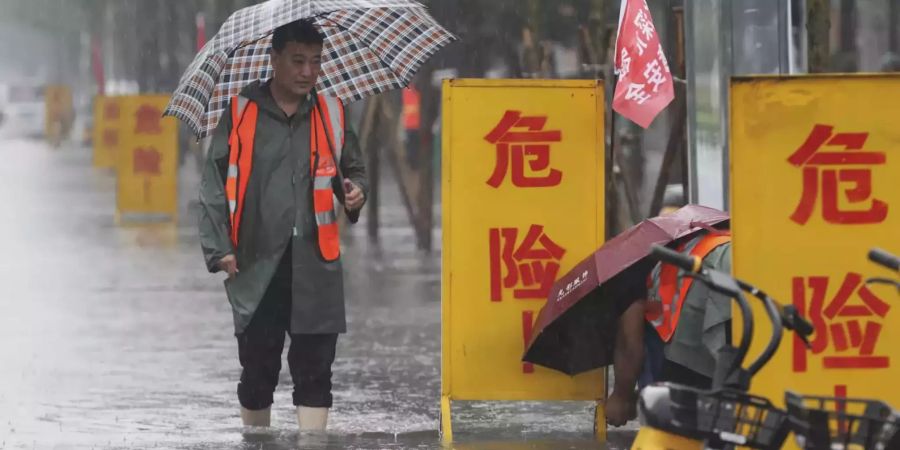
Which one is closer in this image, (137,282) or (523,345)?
(523,345)

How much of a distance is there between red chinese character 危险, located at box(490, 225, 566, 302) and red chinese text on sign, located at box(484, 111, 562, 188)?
0.19 metres

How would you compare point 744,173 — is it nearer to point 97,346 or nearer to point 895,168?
point 895,168

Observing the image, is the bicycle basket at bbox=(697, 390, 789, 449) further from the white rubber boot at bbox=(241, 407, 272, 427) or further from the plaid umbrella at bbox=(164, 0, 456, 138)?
the white rubber boot at bbox=(241, 407, 272, 427)

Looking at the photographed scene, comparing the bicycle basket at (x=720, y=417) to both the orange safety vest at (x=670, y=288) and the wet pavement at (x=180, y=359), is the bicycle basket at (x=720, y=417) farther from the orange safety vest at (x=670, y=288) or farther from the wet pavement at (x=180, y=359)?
the wet pavement at (x=180, y=359)

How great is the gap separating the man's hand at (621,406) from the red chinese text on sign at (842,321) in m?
0.94

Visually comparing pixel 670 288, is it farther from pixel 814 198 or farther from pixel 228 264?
pixel 228 264

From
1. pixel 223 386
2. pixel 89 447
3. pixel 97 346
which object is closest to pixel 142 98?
pixel 97 346

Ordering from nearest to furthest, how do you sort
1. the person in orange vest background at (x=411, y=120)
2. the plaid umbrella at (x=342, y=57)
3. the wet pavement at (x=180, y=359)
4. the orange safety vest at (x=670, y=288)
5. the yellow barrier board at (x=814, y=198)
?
the yellow barrier board at (x=814, y=198)
the orange safety vest at (x=670, y=288)
the plaid umbrella at (x=342, y=57)
the wet pavement at (x=180, y=359)
the person in orange vest background at (x=411, y=120)

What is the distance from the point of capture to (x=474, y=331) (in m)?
7.38

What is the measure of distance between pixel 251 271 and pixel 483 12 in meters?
14.6

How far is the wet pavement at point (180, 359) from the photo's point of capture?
7.80 meters

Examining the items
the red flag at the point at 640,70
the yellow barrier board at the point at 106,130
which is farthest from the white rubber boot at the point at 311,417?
the yellow barrier board at the point at 106,130

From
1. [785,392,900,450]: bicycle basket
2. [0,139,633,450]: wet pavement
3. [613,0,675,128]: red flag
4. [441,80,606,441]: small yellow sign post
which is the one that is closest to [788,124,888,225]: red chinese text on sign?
[613,0,675,128]: red flag

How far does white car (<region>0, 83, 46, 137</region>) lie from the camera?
60594 mm
